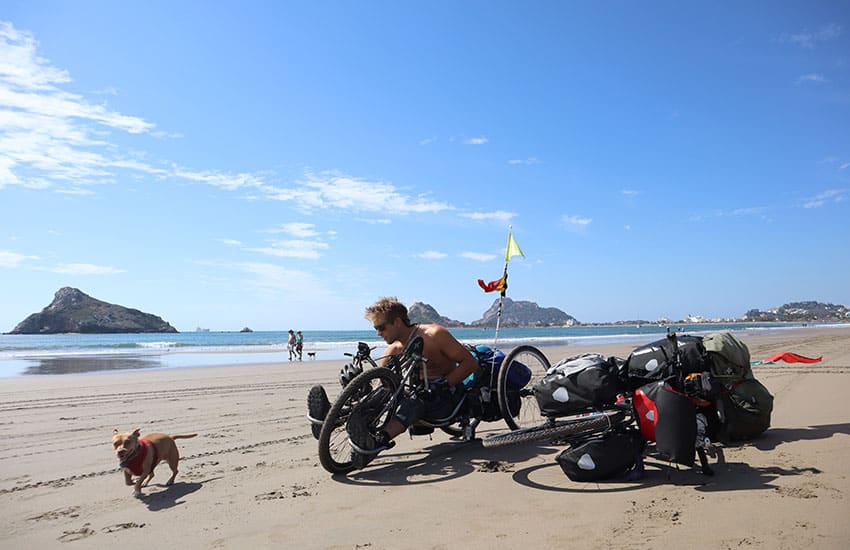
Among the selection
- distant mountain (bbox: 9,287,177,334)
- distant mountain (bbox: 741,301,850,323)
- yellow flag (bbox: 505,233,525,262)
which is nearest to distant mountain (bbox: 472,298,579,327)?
distant mountain (bbox: 741,301,850,323)

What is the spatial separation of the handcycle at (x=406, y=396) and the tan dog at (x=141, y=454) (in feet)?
4.13

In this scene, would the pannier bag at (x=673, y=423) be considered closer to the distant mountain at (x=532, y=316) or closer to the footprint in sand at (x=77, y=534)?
the footprint in sand at (x=77, y=534)

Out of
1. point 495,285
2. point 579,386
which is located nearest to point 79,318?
point 495,285

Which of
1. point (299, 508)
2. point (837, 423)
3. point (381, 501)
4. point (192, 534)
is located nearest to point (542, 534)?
A: point (381, 501)

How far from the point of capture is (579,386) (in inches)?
168

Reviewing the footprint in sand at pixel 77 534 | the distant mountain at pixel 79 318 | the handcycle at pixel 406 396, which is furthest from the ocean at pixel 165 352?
the distant mountain at pixel 79 318

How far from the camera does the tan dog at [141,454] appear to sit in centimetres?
402

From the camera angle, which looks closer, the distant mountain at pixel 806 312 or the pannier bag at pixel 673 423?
the pannier bag at pixel 673 423

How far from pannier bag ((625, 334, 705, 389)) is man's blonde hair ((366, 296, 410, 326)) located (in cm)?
220

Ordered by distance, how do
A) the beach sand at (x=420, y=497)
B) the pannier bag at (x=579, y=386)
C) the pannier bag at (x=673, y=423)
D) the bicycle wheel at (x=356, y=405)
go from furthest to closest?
the bicycle wheel at (x=356, y=405)
the pannier bag at (x=579, y=386)
the pannier bag at (x=673, y=423)
the beach sand at (x=420, y=497)

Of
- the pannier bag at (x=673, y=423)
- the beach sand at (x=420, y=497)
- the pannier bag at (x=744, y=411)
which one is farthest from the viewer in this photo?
the pannier bag at (x=744, y=411)

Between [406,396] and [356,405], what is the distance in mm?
602

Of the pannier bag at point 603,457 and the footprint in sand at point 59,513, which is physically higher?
the pannier bag at point 603,457

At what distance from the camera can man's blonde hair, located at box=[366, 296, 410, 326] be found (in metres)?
5.35
